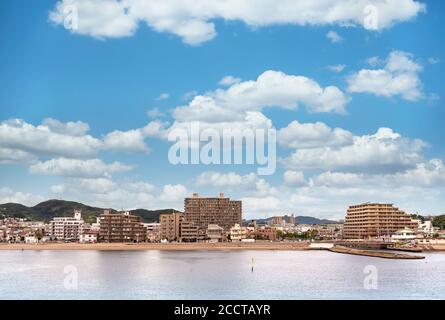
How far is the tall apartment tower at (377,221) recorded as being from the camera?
97062mm

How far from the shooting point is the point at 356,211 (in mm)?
101688

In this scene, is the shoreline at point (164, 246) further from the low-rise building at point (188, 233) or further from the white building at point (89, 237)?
the low-rise building at point (188, 233)

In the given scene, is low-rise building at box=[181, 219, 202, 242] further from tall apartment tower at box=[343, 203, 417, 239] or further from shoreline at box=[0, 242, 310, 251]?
tall apartment tower at box=[343, 203, 417, 239]

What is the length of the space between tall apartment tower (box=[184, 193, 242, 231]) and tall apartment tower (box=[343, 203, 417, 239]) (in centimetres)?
2901

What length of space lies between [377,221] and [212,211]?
3694 cm

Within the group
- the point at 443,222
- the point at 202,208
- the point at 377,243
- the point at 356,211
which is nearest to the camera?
the point at 377,243

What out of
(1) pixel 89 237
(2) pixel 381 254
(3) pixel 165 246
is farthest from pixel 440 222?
(1) pixel 89 237

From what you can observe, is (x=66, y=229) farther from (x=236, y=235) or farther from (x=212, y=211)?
(x=236, y=235)

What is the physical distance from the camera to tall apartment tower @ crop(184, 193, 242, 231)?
120 m

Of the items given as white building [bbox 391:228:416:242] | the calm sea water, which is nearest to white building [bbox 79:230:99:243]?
white building [bbox 391:228:416:242]
